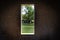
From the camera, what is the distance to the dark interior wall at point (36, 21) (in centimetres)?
630

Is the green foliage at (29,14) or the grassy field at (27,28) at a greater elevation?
the green foliage at (29,14)

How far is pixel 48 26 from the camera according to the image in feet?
20.9

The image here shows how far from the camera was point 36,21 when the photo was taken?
6.33 m

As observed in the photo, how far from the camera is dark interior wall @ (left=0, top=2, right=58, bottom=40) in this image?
630 centimetres

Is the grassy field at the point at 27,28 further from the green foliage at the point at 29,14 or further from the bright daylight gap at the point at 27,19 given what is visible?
the green foliage at the point at 29,14

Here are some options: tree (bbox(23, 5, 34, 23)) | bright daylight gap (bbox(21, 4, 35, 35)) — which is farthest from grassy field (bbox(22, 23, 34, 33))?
tree (bbox(23, 5, 34, 23))

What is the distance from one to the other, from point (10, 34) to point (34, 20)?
4.55ft

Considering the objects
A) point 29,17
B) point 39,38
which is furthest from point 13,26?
point 39,38

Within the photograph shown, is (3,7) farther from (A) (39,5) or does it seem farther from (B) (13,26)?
(A) (39,5)

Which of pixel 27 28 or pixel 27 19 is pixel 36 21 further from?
pixel 27 28

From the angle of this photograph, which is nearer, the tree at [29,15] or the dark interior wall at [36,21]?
the dark interior wall at [36,21]

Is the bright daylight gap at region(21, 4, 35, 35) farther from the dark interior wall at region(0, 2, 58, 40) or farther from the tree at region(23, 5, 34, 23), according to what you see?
the dark interior wall at region(0, 2, 58, 40)

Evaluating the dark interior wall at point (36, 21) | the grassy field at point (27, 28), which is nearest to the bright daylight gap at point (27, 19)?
the grassy field at point (27, 28)

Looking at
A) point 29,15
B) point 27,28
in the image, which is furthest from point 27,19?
point 27,28
